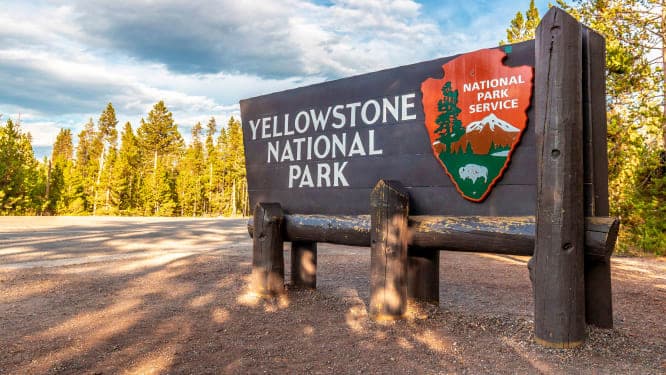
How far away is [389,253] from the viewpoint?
161 inches

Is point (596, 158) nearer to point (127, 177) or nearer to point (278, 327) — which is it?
point (278, 327)

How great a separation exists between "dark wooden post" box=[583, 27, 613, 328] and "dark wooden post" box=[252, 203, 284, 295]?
345 cm

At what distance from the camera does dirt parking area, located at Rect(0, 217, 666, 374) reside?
300 cm

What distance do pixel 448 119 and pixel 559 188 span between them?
4.25 ft

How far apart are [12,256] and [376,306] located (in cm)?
814

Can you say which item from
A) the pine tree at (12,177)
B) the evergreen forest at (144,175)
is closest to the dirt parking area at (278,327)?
the pine tree at (12,177)

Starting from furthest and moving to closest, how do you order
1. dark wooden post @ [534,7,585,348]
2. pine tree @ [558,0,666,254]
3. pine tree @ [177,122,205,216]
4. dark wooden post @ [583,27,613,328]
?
pine tree @ [177,122,205,216]
pine tree @ [558,0,666,254]
dark wooden post @ [583,27,613,328]
dark wooden post @ [534,7,585,348]

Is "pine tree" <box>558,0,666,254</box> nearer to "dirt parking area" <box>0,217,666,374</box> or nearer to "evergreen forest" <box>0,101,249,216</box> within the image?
"dirt parking area" <box>0,217,666,374</box>

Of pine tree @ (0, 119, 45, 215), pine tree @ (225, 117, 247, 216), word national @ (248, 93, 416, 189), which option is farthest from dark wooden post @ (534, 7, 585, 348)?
pine tree @ (225, 117, 247, 216)

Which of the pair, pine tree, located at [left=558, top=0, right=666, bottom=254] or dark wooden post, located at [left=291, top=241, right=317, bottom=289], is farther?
pine tree, located at [left=558, top=0, right=666, bottom=254]

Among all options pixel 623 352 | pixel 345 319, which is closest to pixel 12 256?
pixel 345 319

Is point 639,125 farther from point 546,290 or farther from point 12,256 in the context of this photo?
point 12,256

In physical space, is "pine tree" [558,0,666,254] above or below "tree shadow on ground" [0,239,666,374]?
above

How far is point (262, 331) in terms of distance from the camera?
3.85m
